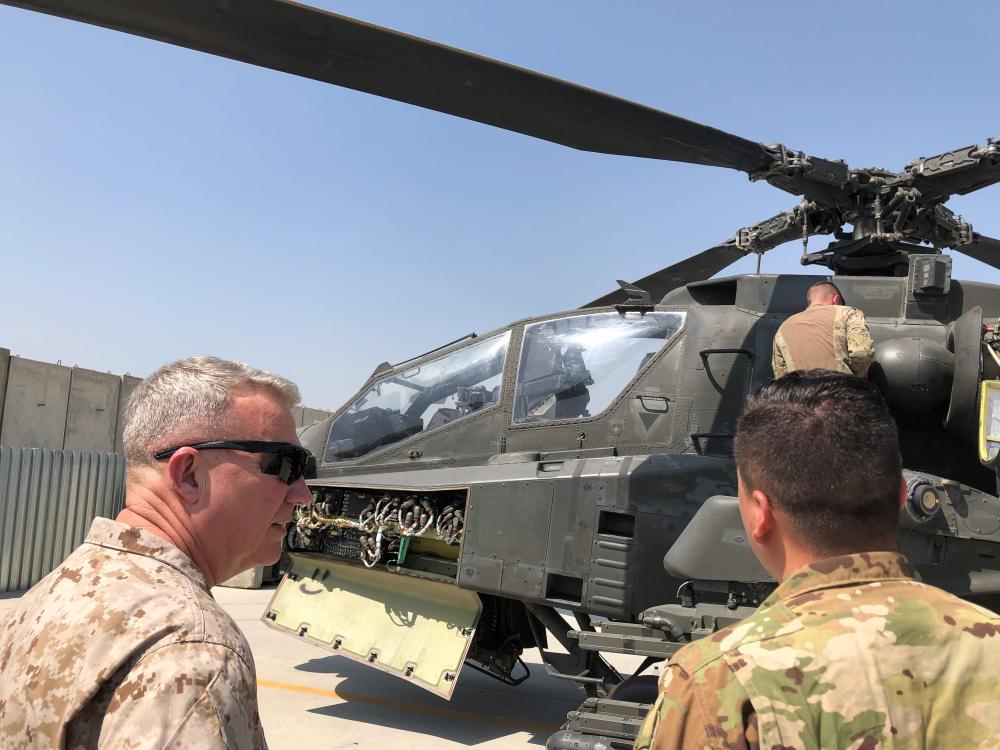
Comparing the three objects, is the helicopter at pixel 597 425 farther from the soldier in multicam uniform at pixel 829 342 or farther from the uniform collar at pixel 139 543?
the uniform collar at pixel 139 543

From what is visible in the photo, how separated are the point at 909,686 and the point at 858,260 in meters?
5.00

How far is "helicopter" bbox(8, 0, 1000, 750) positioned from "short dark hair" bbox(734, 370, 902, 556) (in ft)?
8.96

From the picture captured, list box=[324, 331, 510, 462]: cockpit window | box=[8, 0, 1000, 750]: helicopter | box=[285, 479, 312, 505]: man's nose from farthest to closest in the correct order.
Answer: box=[324, 331, 510, 462]: cockpit window → box=[8, 0, 1000, 750]: helicopter → box=[285, 479, 312, 505]: man's nose

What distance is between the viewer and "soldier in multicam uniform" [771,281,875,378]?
4.59m

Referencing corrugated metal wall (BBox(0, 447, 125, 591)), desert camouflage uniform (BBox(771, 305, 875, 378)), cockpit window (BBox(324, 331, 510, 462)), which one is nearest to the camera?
desert camouflage uniform (BBox(771, 305, 875, 378))

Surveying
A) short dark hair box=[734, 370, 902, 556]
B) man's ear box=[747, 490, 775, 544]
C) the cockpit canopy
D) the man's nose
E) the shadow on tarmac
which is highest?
the cockpit canopy

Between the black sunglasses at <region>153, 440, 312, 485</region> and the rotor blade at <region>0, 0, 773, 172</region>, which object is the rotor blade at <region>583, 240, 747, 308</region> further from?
the black sunglasses at <region>153, 440, 312, 485</region>

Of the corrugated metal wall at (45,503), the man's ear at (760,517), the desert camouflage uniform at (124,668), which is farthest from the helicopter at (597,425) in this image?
the corrugated metal wall at (45,503)

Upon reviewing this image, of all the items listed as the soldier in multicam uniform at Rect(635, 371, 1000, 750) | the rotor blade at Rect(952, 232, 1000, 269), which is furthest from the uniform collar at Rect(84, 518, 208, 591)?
the rotor blade at Rect(952, 232, 1000, 269)

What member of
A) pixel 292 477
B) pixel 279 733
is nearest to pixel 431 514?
pixel 279 733

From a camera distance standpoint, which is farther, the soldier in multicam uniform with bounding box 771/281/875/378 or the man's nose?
the soldier in multicam uniform with bounding box 771/281/875/378

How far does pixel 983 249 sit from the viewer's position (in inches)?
256

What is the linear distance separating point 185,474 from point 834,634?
3.84 feet

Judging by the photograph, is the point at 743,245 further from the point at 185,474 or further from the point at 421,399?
the point at 185,474
